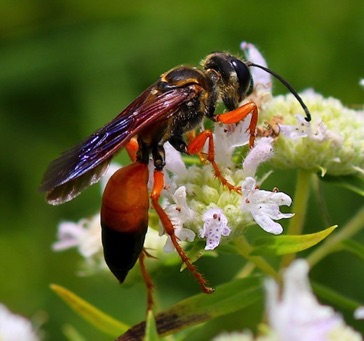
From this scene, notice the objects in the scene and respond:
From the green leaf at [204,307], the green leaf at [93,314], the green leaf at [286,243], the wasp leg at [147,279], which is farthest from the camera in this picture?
the green leaf at [93,314]

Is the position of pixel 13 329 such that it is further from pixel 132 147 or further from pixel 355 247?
pixel 355 247

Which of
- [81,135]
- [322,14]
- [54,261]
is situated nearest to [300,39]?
[322,14]

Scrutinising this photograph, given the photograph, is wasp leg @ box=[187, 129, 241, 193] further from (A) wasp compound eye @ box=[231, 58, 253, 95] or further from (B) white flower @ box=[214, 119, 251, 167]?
(A) wasp compound eye @ box=[231, 58, 253, 95]

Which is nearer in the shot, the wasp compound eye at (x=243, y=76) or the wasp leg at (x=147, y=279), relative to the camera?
the wasp leg at (x=147, y=279)

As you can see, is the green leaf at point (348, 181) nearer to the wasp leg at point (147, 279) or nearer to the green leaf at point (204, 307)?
the green leaf at point (204, 307)

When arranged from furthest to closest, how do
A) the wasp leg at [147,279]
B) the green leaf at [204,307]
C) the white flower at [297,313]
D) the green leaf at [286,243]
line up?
the wasp leg at [147,279]
the green leaf at [204,307]
the green leaf at [286,243]
the white flower at [297,313]

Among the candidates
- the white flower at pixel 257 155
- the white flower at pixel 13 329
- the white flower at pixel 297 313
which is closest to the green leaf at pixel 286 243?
the white flower at pixel 257 155

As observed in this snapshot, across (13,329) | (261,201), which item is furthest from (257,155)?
(13,329)

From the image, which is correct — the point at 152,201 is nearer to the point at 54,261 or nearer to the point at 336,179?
the point at 336,179
